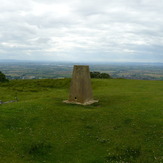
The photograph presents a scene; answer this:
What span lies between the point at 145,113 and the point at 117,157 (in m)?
10.6

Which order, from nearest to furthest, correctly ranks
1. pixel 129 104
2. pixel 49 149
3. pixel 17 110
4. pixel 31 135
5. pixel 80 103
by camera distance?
1. pixel 49 149
2. pixel 31 135
3. pixel 17 110
4. pixel 129 104
5. pixel 80 103

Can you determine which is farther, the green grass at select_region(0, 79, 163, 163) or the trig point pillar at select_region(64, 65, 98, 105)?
the trig point pillar at select_region(64, 65, 98, 105)

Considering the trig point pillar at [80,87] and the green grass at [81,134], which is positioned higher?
the trig point pillar at [80,87]

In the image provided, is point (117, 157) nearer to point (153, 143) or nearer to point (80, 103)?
point (153, 143)

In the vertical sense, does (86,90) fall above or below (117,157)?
above

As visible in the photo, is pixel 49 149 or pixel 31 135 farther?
pixel 31 135

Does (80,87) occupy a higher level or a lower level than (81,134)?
higher

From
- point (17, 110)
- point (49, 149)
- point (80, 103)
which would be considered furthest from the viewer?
point (80, 103)

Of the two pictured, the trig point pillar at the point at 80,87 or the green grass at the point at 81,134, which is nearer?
the green grass at the point at 81,134

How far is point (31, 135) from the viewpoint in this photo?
55.4 ft

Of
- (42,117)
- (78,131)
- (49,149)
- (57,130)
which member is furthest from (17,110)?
(49,149)

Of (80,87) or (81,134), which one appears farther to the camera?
(80,87)

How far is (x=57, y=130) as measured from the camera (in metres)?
18.3

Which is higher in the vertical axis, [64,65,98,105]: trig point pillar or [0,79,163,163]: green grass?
[64,65,98,105]: trig point pillar
